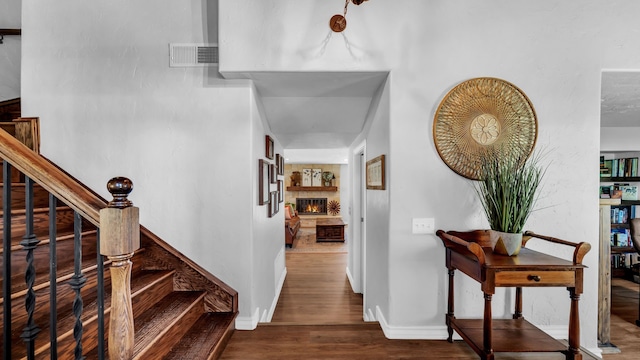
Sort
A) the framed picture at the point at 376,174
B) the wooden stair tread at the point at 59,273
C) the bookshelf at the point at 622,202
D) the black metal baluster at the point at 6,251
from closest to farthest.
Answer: the black metal baluster at the point at 6,251 → the wooden stair tread at the point at 59,273 → the framed picture at the point at 376,174 → the bookshelf at the point at 622,202

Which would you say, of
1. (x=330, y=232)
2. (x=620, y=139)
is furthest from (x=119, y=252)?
(x=330, y=232)

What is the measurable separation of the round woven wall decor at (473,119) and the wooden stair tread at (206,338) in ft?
6.67

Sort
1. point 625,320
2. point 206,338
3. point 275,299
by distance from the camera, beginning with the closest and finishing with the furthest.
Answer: point 206,338, point 625,320, point 275,299

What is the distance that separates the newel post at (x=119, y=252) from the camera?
38.4 inches

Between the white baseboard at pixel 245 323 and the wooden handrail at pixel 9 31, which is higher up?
the wooden handrail at pixel 9 31

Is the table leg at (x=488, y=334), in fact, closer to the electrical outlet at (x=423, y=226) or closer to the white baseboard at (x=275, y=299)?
the electrical outlet at (x=423, y=226)

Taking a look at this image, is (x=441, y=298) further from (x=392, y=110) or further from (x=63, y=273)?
(x=63, y=273)

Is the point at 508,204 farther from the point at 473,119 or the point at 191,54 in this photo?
the point at 191,54

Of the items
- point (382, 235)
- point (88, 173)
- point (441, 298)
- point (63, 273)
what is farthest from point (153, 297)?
point (441, 298)

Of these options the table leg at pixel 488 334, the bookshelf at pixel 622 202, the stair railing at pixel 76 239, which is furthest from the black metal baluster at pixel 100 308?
the bookshelf at pixel 622 202

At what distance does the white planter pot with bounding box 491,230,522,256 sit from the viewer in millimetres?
1765

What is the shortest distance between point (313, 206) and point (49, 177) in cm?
906

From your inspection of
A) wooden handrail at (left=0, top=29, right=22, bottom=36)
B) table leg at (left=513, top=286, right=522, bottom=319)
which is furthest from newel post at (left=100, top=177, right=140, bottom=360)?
wooden handrail at (left=0, top=29, right=22, bottom=36)

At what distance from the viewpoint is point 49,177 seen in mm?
991
